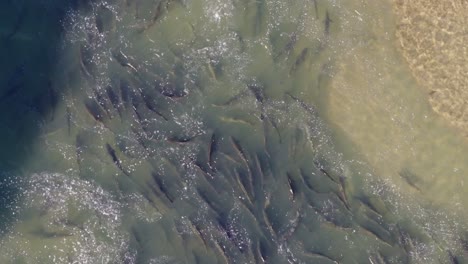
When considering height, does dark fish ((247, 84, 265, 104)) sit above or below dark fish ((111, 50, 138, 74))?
above

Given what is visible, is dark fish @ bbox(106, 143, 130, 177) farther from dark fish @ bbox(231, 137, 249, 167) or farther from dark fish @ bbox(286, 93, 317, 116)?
dark fish @ bbox(286, 93, 317, 116)

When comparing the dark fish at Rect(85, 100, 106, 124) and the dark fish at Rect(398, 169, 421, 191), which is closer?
the dark fish at Rect(85, 100, 106, 124)

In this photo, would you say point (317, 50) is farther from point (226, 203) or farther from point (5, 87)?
point (5, 87)

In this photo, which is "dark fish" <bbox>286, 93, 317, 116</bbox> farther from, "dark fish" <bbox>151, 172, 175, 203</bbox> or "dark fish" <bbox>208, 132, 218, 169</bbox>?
"dark fish" <bbox>151, 172, 175, 203</bbox>

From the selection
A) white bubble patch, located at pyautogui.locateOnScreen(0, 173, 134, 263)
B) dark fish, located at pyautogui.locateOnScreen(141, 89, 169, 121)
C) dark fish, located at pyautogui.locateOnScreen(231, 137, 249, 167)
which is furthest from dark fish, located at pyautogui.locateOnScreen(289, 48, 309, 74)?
white bubble patch, located at pyautogui.locateOnScreen(0, 173, 134, 263)

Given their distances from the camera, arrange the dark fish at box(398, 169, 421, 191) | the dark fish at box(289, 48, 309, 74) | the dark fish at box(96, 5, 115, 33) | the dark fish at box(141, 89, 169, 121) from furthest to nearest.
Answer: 1. the dark fish at box(398, 169, 421, 191)
2. the dark fish at box(289, 48, 309, 74)
3. the dark fish at box(141, 89, 169, 121)
4. the dark fish at box(96, 5, 115, 33)

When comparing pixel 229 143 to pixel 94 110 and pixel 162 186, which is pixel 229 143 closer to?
pixel 162 186

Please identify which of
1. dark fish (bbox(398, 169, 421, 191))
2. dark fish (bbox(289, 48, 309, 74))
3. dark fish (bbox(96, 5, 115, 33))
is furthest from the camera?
dark fish (bbox(398, 169, 421, 191))

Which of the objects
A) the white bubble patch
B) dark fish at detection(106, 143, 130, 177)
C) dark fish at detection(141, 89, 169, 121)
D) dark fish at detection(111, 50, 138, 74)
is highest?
dark fish at detection(111, 50, 138, 74)
